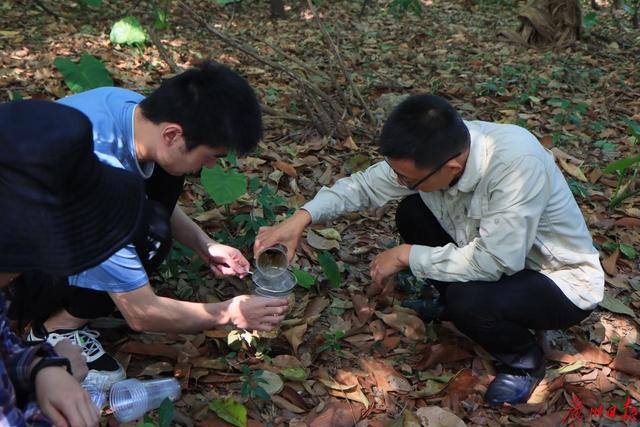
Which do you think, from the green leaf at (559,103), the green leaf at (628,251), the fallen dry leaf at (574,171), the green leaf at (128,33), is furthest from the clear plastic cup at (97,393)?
the green leaf at (559,103)

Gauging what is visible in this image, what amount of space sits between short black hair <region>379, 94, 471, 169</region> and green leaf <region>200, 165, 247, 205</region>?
825 mm

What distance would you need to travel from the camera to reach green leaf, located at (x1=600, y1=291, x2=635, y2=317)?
2691 millimetres

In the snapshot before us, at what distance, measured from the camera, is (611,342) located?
2.56 m

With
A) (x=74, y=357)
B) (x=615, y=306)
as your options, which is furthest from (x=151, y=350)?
(x=615, y=306)

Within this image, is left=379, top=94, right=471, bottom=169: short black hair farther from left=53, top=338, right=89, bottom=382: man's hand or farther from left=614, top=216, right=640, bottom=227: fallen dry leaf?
left=614, top=216, right=640, bottom=227: fallen dry leaf

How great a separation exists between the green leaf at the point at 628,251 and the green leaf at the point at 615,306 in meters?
0.40

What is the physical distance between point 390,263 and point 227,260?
64 cm

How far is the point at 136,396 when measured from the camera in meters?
1.98

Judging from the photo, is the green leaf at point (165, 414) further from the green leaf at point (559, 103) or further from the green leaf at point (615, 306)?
the green leaf at point (559, 103)

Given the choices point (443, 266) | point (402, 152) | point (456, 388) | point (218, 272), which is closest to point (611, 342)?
point (456, 388)

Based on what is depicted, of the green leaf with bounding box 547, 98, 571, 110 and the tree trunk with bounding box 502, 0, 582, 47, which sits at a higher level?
the tree trunk with bounding box 502, 0, 582, 47

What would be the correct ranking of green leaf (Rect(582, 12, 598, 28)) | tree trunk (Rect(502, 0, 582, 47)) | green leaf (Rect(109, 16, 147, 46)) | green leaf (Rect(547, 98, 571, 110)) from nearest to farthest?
green leaf (Rect(547, 98, 571, 110)) < green leaf (Rect(109, 16, 147, 46)) < tree trunk (Rect(502, 0, 582, 47)) < green leaf (Rect(582, 12, 598, 28))

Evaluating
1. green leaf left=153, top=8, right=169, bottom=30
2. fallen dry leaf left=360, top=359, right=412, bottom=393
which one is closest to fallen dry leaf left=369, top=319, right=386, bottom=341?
fallen dry leaf left=360, top=359, right=412, bottom=393

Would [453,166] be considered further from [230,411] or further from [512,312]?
[230,411]
